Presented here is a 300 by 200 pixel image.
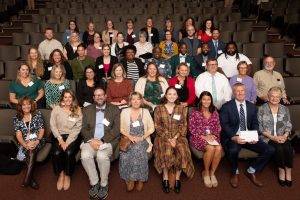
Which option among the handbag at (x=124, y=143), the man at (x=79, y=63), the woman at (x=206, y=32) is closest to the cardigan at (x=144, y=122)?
the handbag at (x=124, y=143)

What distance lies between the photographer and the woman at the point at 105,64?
14.3 ft

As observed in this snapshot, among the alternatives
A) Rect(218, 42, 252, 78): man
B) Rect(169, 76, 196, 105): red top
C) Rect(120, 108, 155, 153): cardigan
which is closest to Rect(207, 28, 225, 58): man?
Rect(218, 42, 252, 78): man

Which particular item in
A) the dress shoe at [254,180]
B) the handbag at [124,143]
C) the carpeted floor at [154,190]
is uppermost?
the handbag at [124,143]

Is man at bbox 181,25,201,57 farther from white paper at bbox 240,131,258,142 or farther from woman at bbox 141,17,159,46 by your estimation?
white paper at bbox 240,131,258,142

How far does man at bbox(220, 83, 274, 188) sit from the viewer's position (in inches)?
118

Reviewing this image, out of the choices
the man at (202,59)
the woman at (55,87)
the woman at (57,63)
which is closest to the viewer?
the woman at (55,87)

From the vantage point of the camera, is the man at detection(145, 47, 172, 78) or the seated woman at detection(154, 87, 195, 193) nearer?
the seated woman at detection(154, 87, 195, 193)

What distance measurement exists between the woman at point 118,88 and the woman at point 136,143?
1.74ft

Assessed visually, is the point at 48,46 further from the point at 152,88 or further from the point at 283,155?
the point at 283,155

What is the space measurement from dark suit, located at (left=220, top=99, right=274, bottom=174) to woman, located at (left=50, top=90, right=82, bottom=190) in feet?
4.88

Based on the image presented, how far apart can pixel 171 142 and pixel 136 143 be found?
0.34m

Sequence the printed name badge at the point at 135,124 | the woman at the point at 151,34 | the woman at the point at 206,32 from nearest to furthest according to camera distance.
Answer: the printed name badge at the point at 135,124 → the woman at the point at 206,32 → the woman at the point at 151,34

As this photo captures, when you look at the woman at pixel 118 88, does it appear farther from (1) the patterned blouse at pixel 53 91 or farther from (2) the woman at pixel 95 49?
(2) the woman at pixel 95 49

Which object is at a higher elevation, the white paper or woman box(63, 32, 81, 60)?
woman box(63, 32, 81, 60)
